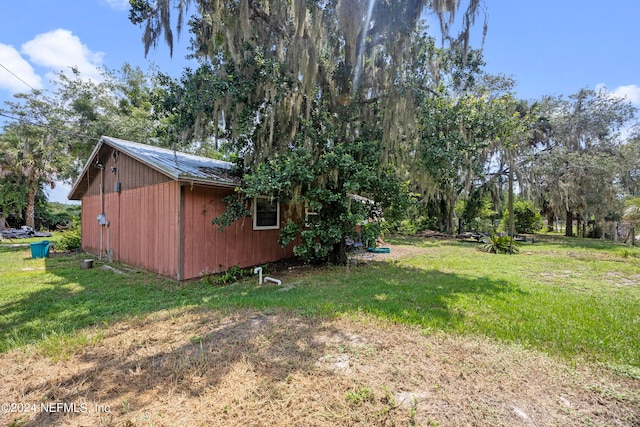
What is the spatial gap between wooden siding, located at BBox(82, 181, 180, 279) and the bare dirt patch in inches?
128

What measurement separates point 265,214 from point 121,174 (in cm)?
428

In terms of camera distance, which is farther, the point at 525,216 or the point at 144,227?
the point at 525,216

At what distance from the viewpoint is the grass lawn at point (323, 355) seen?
2.00m

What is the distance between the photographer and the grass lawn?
200cm

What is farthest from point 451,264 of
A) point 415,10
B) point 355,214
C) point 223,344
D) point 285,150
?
point 223,344

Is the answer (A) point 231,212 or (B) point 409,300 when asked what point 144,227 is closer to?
(A) point 231,212

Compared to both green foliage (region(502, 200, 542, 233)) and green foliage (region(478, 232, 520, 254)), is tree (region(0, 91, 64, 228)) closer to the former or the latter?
green foliage (region(478, 232, 520, 254))

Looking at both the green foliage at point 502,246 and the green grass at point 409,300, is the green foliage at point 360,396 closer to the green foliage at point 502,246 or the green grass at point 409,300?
the green grass at point 409,300

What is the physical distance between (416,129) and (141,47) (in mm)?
6760

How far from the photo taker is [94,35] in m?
8.41

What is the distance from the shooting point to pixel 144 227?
6.95m

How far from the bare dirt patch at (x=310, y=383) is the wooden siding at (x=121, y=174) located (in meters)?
4.50

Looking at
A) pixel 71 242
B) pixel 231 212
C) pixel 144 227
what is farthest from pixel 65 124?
pixel 231 212

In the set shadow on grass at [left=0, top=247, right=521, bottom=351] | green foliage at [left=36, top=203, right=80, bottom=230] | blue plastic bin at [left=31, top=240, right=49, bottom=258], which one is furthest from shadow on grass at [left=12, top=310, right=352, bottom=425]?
green foliage at [left=36, top=203, right=80, bottom=230]
